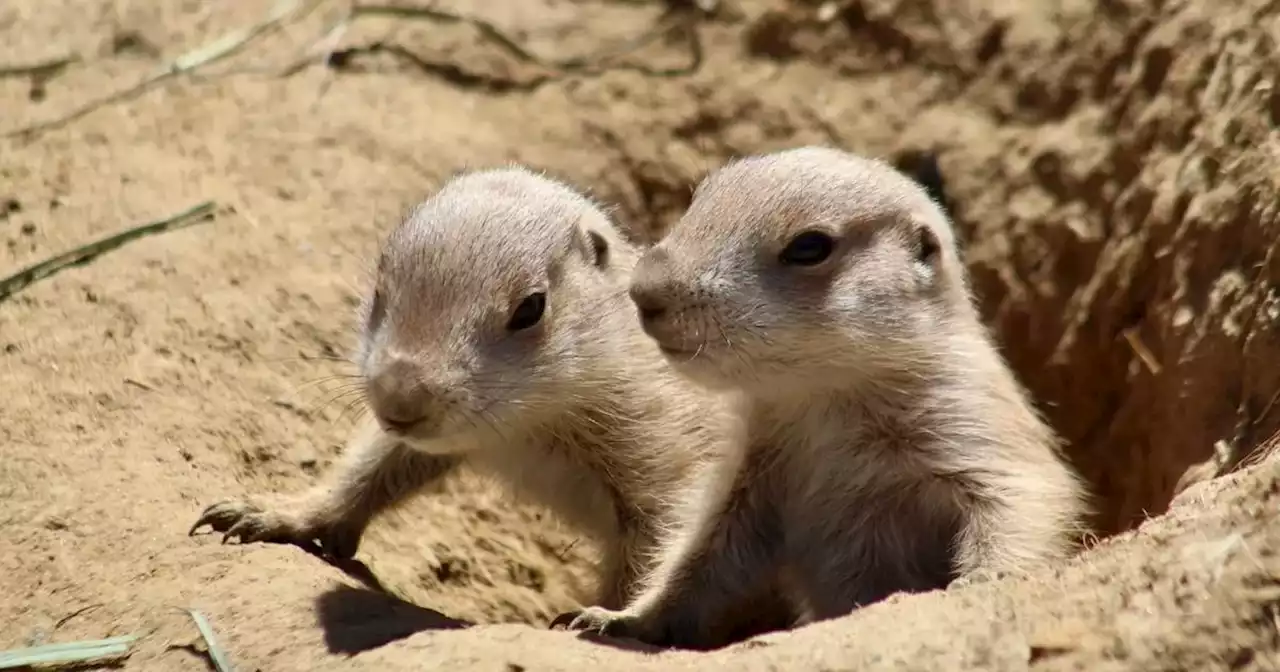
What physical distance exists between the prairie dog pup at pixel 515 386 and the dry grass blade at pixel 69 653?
51 cm

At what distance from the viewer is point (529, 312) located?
368cm

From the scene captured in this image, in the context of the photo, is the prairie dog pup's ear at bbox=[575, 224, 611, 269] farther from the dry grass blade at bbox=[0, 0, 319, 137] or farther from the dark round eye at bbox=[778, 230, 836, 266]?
the dry grass blade at bbox=[0, 0, 319, 137]

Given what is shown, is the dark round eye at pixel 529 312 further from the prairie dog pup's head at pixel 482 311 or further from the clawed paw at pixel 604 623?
the clawed paw at pixel 604 623

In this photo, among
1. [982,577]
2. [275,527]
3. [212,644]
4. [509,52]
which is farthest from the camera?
[509,52]

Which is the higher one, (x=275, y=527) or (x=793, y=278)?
(x=793, y=278)

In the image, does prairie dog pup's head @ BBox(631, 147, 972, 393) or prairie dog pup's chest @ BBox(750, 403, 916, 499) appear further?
prairie dog pup's chest @ BBox(750, 403, 916, 499)

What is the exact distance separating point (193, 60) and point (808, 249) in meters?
2.98

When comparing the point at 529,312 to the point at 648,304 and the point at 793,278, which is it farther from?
the point at 793,278

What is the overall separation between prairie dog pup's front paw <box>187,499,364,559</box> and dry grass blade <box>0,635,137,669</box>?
0.48 m

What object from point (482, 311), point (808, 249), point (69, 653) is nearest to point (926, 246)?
point (808, 249)

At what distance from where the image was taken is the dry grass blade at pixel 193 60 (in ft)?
16.4

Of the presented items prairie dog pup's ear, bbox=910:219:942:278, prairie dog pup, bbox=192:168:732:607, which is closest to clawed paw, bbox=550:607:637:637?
prairie dog pup, bbox=192:168:732:607

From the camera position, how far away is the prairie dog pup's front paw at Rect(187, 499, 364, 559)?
368 centimetres

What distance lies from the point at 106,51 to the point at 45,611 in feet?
9.14
